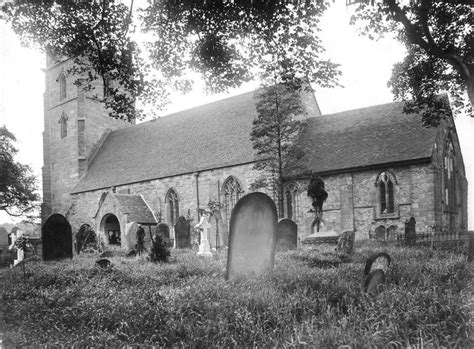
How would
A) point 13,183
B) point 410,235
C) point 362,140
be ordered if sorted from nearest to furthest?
1. point 410,235
2. point 362,140
3. point 13,183

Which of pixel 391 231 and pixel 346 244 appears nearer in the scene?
pixel 346 244

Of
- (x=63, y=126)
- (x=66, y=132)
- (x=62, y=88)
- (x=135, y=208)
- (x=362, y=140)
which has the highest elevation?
(x=62, y=88)

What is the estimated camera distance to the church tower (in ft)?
114

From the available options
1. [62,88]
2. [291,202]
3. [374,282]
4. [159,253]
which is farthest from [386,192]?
[62,88]

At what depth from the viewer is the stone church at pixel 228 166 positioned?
20906mm

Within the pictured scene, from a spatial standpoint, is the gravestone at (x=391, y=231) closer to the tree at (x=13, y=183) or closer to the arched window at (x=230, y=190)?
the arched window at (x=230, y=190)

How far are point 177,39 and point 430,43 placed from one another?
7113mm

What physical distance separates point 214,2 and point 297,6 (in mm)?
2178

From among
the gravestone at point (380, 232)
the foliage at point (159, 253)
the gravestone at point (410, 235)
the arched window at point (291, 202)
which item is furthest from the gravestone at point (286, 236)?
the arched window at point (291, 202)

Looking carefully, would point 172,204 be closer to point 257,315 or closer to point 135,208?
point 135,208

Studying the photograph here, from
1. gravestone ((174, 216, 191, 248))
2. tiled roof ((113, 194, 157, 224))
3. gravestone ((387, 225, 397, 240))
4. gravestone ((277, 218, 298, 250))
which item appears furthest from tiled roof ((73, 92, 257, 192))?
gravestone ((277, 218, 298, 250))

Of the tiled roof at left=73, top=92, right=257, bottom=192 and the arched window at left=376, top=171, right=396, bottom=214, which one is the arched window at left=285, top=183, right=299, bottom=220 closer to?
the tiled roof at left=73, top=92, right=257, bottom=192

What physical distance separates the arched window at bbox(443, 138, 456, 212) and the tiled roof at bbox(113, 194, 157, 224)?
678 inches

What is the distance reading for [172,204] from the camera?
2797cm
